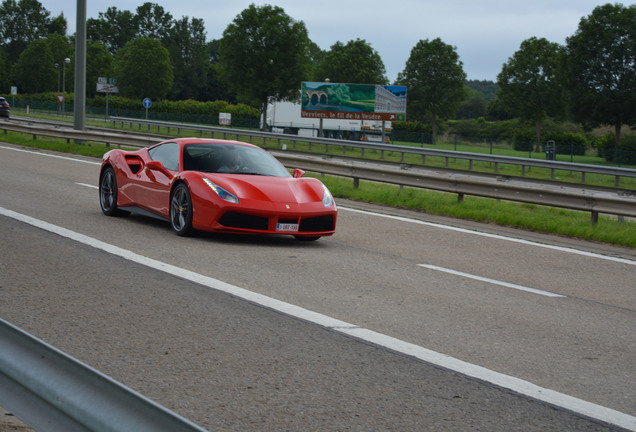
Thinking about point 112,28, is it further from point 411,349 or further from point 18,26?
point 411,349

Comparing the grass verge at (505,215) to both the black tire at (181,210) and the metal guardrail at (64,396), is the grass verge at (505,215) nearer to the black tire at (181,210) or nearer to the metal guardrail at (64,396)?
the black tire at (181,210)

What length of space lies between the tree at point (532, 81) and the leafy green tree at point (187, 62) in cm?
7540

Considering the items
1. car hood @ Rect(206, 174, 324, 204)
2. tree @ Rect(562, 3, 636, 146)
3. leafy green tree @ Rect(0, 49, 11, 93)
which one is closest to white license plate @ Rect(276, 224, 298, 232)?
car hood @ Rect(206, 174, 324, 204)

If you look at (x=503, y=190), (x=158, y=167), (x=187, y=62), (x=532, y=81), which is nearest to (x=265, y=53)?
(x=532, y=81)

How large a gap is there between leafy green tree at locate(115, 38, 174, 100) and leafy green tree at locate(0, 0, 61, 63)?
2520 inches

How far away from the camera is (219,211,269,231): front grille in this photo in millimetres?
8938

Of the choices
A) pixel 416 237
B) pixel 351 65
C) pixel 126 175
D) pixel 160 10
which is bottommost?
pixel 416 237

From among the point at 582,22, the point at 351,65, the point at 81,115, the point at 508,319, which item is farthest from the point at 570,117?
the point at 508,319

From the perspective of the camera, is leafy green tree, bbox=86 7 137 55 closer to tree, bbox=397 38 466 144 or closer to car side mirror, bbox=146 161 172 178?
tree, bbox=397 38 466 144

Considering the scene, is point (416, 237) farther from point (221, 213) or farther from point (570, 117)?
point (570, 117)

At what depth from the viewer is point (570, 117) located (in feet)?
196

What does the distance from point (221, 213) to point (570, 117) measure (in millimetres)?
54965

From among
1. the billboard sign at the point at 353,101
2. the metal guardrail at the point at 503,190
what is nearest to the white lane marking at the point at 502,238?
the metal guardrail at the point at 503,190

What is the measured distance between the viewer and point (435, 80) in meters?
84.2
